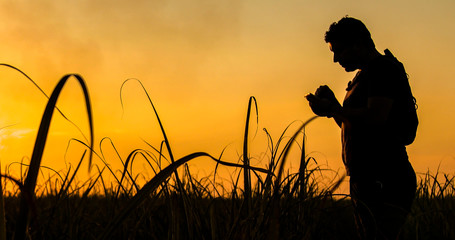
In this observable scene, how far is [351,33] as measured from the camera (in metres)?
2.64

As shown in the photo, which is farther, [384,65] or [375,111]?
[384,65]

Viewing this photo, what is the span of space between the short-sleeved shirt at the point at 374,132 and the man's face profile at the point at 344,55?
0.08 metres

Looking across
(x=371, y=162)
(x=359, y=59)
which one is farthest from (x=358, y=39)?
(x=371, y=162)

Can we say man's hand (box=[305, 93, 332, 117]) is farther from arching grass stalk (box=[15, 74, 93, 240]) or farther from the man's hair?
arching grass stalk (box=[15, 74, 93, 240])

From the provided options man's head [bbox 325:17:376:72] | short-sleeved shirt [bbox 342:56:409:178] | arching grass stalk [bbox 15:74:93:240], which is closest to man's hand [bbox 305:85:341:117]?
short-sleeved shirt [bbox 342:56:409:178]

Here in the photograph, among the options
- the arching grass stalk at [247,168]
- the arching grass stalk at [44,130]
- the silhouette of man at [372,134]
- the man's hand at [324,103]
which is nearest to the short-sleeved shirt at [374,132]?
the silhouette of man at [372,134]

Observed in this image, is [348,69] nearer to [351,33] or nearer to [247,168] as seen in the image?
[351,33]

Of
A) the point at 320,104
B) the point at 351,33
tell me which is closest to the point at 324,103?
the point at 320,104

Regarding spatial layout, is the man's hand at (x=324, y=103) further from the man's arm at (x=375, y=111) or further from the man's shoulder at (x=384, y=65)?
the man's shoulder at (x=384, y=65)

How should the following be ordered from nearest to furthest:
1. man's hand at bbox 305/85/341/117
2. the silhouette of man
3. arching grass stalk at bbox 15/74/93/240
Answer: arching grass stalk at bbox 15/74/93/240 < man's hand at bbox 305/85/341/117 < the silhouette of man

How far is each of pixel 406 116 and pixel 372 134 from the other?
0.18 m

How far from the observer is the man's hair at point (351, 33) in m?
2.65

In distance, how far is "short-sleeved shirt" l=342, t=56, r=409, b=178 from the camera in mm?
2480

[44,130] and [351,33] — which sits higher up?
[351,33]
